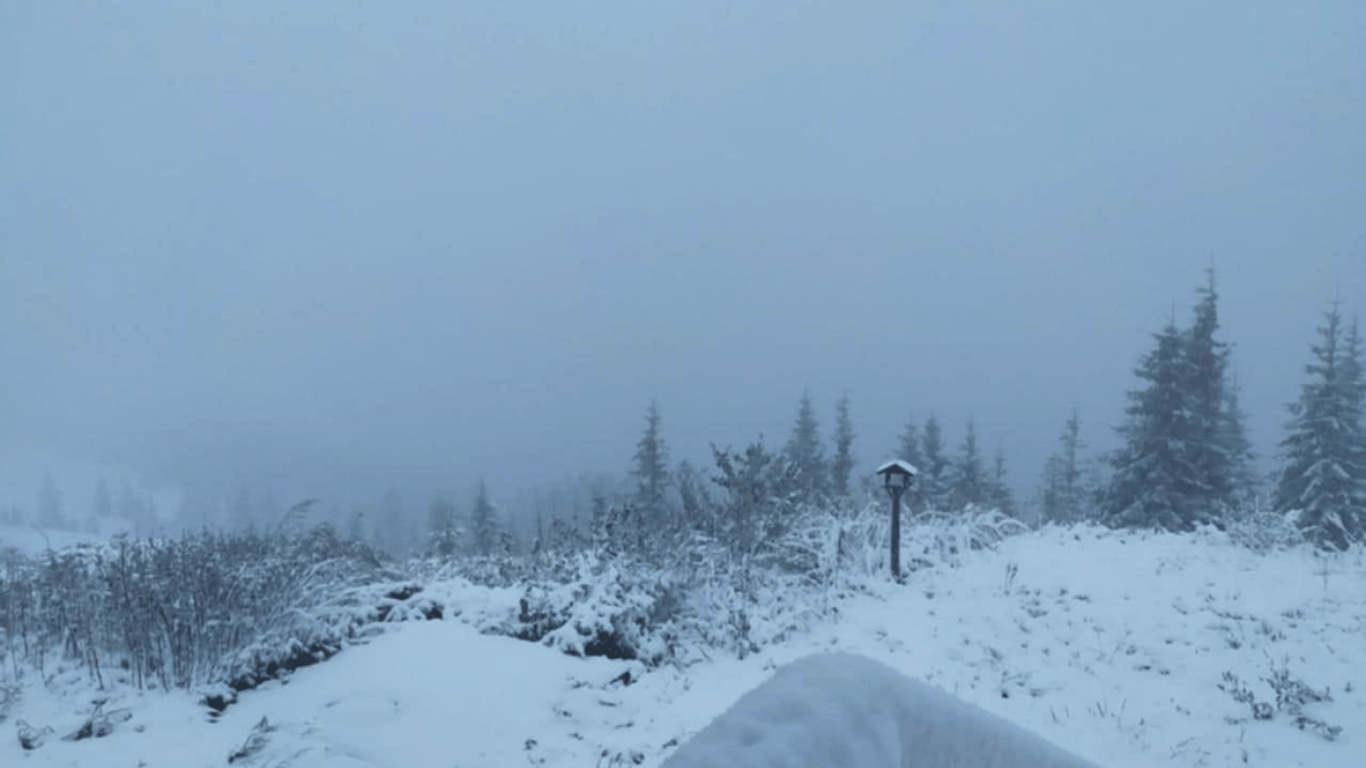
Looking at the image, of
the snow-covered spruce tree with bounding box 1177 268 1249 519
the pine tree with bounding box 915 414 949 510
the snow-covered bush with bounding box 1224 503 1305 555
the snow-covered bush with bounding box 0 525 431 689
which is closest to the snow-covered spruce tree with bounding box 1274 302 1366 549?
the snow-covered spruce tree with bounding box 1177 268 1249 519

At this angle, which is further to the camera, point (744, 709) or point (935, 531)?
point (935, 531)

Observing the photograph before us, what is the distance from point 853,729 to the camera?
109 cm

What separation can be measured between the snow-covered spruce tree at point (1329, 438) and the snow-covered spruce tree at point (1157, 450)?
80.9 inches

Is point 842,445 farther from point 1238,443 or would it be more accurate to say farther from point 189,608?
point 189,608

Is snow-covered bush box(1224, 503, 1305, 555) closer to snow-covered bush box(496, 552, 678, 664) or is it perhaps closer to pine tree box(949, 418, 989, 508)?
snow-covered bush box(496, 552, 678, 664)

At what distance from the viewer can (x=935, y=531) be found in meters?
10.7

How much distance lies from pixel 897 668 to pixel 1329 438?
1726 cm

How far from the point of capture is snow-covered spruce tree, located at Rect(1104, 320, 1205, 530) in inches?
758

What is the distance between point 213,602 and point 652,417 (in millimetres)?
23430

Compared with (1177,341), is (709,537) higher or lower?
lower

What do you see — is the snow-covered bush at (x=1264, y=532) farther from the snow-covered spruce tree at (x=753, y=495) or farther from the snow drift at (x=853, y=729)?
the snow drift at (x=853, y=729)

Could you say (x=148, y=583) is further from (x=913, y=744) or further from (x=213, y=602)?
(x=913, y=744)

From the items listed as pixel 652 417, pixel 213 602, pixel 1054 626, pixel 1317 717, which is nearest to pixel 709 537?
pixel 1054 626

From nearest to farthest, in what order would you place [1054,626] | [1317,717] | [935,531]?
[1317,717] < [1054,626] < [935,531]
